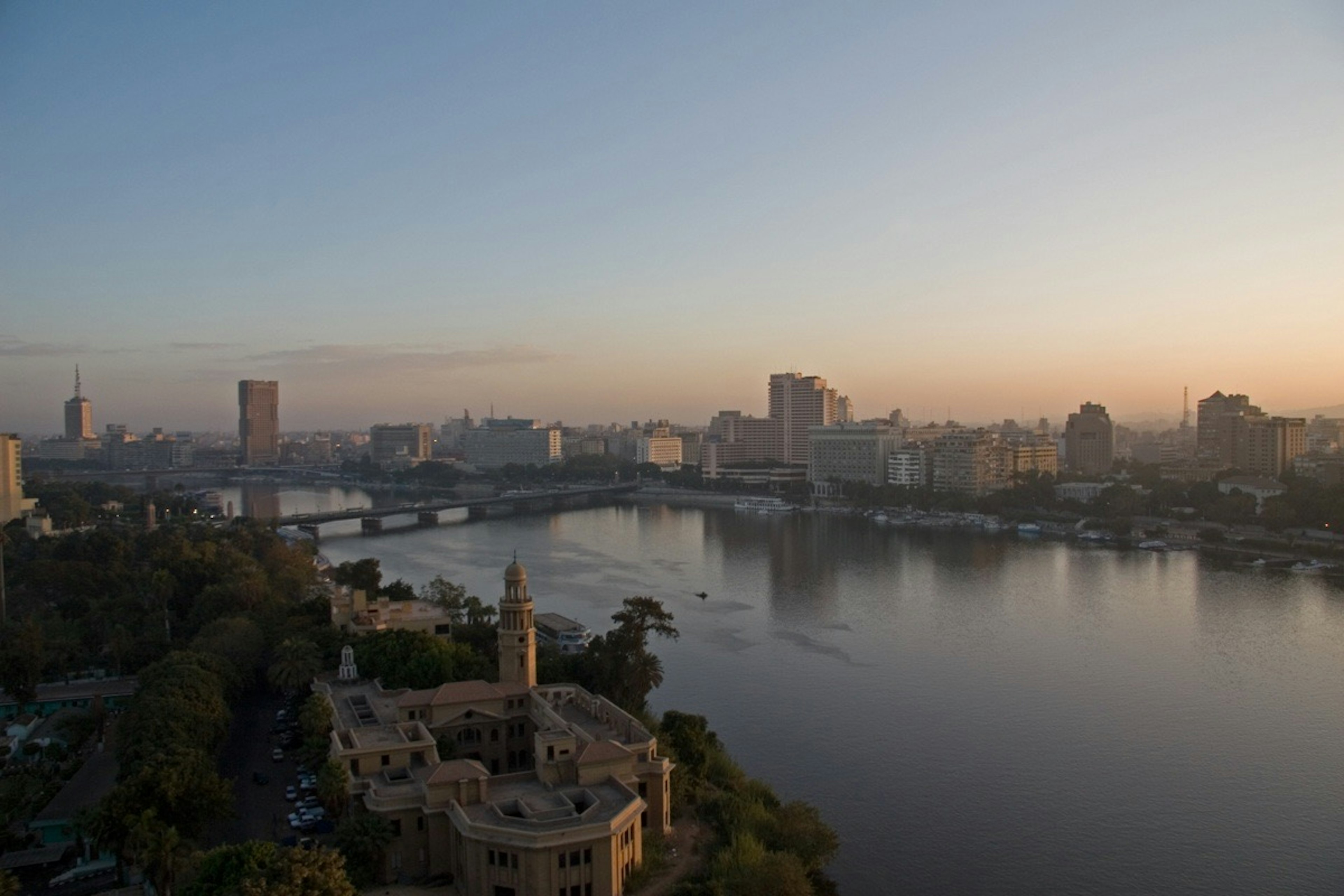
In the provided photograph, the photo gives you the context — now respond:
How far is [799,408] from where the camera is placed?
38625 millimetres

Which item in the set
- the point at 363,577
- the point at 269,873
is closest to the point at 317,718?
the point at 269,873

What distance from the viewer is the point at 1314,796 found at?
688 cm

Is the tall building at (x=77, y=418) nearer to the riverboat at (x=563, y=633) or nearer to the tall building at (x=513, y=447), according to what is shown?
the tall building at (x=513, y=447)

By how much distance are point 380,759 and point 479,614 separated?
4.59m

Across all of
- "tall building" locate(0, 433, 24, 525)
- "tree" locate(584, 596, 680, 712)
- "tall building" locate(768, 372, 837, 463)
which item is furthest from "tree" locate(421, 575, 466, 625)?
"tall building" locate(768, 372, 837, 463)

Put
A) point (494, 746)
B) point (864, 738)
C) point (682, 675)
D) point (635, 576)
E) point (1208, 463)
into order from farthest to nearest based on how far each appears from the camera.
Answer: point (1208, 463), point (635, 576), point (682, 675), point (864, 738), point (494, 746)

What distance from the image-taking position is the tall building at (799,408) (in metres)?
38.0

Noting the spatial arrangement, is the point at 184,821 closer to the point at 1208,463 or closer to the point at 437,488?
the point at 1208,463

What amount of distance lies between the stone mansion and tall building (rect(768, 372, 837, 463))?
31032 millimetres

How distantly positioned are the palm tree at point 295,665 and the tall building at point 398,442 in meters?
44.9

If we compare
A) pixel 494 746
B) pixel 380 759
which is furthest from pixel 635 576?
pixel 380 759

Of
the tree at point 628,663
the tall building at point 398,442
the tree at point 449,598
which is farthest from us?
the tall building at point 398,442

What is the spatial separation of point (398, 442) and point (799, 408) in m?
24.8

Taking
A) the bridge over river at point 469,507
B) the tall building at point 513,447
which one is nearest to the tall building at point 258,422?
the tall building at point 513,447
